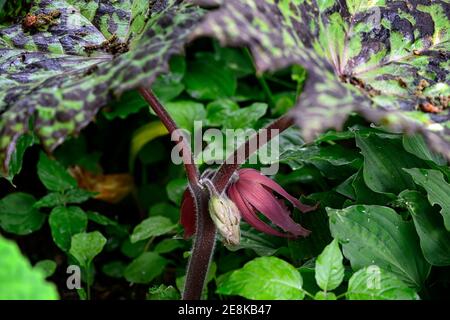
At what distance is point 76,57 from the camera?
1051mm

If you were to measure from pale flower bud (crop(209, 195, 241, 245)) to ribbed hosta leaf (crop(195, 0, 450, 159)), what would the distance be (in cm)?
26

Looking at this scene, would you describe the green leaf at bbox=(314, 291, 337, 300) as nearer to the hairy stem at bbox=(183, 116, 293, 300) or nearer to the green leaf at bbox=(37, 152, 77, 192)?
the hairy stem at bbox=(183, 116, 293, 300)

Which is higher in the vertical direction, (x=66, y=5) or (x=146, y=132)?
(x=66, y=5)

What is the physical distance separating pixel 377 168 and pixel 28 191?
3.36 ft

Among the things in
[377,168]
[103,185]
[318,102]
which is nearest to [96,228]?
[103,185]

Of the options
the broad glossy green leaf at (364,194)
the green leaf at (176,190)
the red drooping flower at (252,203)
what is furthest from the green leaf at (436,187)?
the green leaf at (176,190)

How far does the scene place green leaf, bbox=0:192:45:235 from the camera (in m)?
1.47

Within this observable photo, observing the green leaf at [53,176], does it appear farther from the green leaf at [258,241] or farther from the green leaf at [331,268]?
the green leaf at [331,268]

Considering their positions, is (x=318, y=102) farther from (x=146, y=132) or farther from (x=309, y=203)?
(x=146, y=132)

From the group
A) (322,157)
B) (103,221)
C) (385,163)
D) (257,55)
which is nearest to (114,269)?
(103,221)

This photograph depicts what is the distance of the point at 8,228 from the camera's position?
1456mm

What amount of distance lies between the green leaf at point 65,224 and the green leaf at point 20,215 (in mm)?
85

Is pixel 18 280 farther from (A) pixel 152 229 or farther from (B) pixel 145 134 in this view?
(B) pixel 145 134

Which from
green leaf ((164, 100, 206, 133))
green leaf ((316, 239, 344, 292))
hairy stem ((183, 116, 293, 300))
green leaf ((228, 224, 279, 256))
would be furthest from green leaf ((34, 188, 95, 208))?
green leaf ((316, 239, 344, 292))
